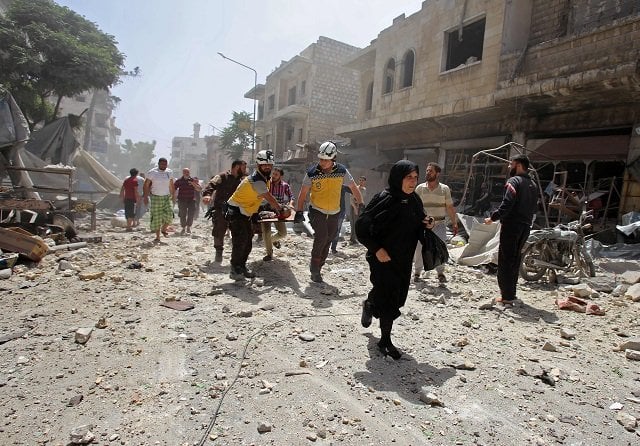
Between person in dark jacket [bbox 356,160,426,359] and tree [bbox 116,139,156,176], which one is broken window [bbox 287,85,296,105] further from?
tree [bbox 116,139,156,176]

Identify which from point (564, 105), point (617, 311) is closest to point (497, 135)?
point (564, 105)

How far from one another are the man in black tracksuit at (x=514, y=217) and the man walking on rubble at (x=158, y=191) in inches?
233

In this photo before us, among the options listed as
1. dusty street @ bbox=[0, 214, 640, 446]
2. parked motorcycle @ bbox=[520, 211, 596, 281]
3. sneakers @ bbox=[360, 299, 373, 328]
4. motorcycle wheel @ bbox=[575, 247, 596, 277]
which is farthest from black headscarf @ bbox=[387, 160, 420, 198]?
motorcycle wheel @ bbox=[575, 247, 596, 277]

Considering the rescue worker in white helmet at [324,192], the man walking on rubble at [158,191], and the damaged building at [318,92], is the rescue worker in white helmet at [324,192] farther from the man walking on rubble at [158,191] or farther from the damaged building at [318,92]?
the damaged building at [318,92]

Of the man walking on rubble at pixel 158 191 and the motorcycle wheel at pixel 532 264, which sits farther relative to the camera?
the man walking on rubble at pixel 158 191

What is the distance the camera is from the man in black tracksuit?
405cm

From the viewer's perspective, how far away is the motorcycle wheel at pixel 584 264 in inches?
211

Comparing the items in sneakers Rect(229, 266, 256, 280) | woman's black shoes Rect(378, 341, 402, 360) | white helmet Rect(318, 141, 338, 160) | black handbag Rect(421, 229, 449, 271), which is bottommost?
woman's black shoes Rect(378, 341, 402, 360)

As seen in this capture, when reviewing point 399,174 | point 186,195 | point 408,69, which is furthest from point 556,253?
point 408,69

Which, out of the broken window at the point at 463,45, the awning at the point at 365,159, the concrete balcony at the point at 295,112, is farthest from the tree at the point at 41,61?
the broken window at the point at 463,45

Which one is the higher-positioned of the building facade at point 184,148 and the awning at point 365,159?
the building facade at point 184,148

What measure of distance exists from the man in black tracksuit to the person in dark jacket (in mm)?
1731

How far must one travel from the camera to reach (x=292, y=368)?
2605mm

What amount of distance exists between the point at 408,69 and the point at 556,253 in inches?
400
